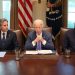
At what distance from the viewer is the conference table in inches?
84.2

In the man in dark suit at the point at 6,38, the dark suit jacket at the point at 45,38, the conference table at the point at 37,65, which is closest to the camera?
the conference table at the point at 37,65

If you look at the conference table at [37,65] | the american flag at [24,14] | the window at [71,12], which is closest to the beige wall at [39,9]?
the american flag at [24,14]

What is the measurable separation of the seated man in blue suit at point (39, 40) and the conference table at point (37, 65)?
564 millimetres

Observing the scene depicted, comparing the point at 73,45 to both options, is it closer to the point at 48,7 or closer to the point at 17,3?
the point at 48,7

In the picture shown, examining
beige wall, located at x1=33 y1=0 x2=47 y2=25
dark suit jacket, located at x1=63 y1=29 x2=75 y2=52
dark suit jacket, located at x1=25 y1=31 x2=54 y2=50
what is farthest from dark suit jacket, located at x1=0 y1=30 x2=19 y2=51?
beige wall, located at x1=33 y1=0 x2=47 y2=25

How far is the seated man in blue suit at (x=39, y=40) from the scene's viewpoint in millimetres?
3447

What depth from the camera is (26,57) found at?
2.78 metres

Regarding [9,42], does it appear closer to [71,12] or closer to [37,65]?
[37,65]

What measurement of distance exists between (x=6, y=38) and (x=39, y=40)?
1.93 ft

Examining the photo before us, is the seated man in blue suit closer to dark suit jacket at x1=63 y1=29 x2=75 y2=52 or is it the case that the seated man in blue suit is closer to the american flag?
dark suit jacket at x1=63 y1=29 x2=75 y2=52

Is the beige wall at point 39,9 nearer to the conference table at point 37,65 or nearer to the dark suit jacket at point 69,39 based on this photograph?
the dark suit jacket at point 69,39

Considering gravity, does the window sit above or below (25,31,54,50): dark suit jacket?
above

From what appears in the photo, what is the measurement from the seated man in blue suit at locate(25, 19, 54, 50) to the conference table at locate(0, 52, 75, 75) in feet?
1.85

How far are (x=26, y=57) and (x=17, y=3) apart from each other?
2.23 meters
